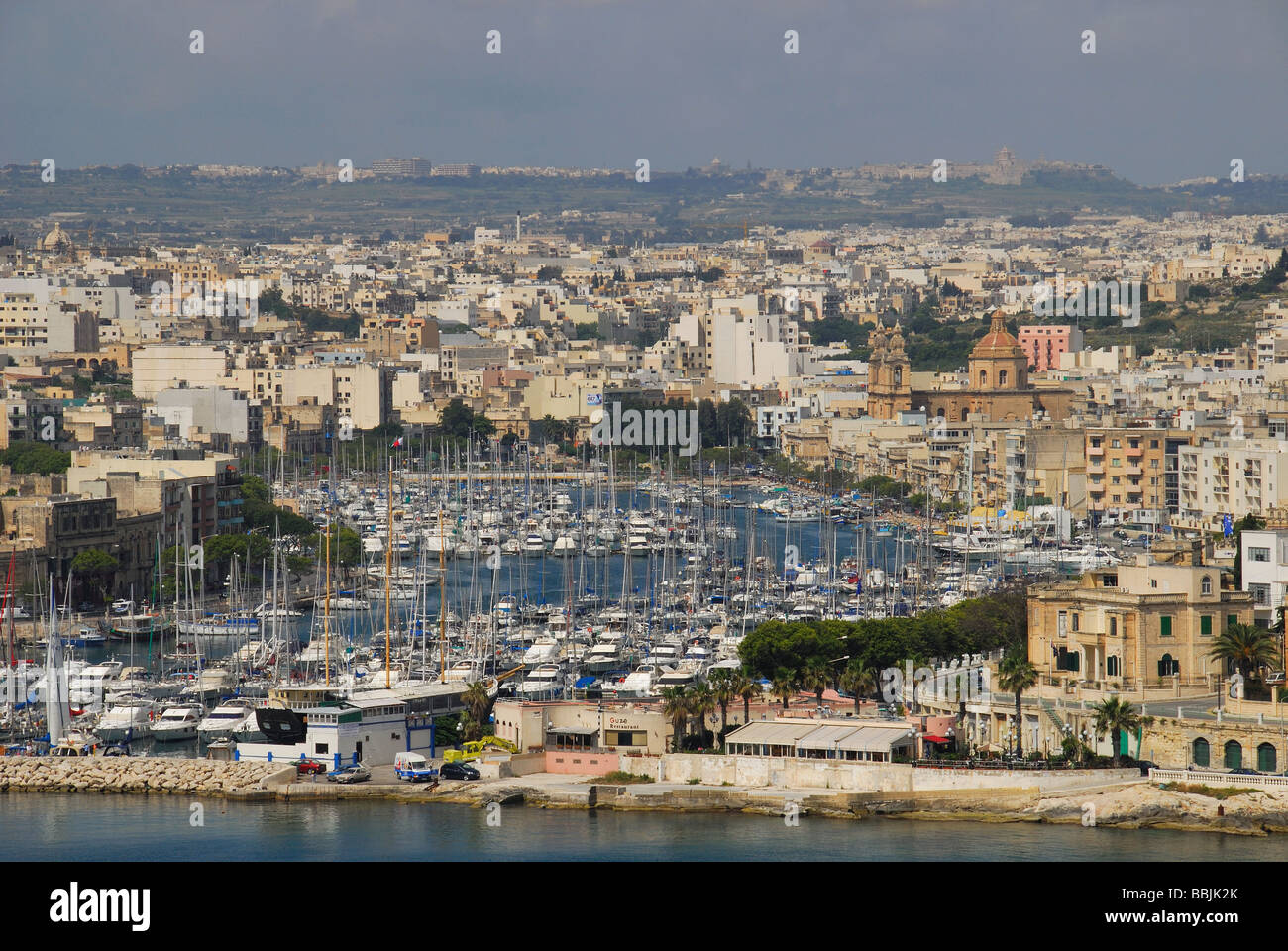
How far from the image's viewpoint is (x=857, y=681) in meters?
23.4

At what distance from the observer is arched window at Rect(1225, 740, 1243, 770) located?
2055 centimetres

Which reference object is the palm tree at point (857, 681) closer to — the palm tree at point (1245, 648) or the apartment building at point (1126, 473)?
the palm tree at point (1245, 648)

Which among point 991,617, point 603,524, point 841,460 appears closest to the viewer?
point 991,617

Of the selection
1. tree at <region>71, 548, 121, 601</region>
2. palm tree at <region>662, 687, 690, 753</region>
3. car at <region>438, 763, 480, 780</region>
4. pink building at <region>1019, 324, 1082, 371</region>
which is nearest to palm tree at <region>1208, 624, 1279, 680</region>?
palm tree at <region>662, 687, 690, 753</region>

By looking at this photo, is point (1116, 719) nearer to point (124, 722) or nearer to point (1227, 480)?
point (124, 722)

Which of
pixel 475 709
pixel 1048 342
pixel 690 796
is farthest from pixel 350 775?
pixel 1048 342

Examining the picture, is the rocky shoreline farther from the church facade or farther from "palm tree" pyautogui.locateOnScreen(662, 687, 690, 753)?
the church facade

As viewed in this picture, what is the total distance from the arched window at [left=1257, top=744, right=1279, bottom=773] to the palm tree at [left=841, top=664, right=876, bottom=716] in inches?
153

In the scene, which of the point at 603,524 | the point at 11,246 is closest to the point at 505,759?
the point at 603,524

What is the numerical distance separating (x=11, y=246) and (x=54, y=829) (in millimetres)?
110470

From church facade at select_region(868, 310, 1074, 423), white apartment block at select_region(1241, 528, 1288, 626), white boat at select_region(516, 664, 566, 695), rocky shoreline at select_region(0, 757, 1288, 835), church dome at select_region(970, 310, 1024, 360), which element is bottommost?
rocky shoreline at select_region(0, 757, 1288, 835)

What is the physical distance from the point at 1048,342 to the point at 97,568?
4691 cm

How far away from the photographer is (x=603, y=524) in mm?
46438
